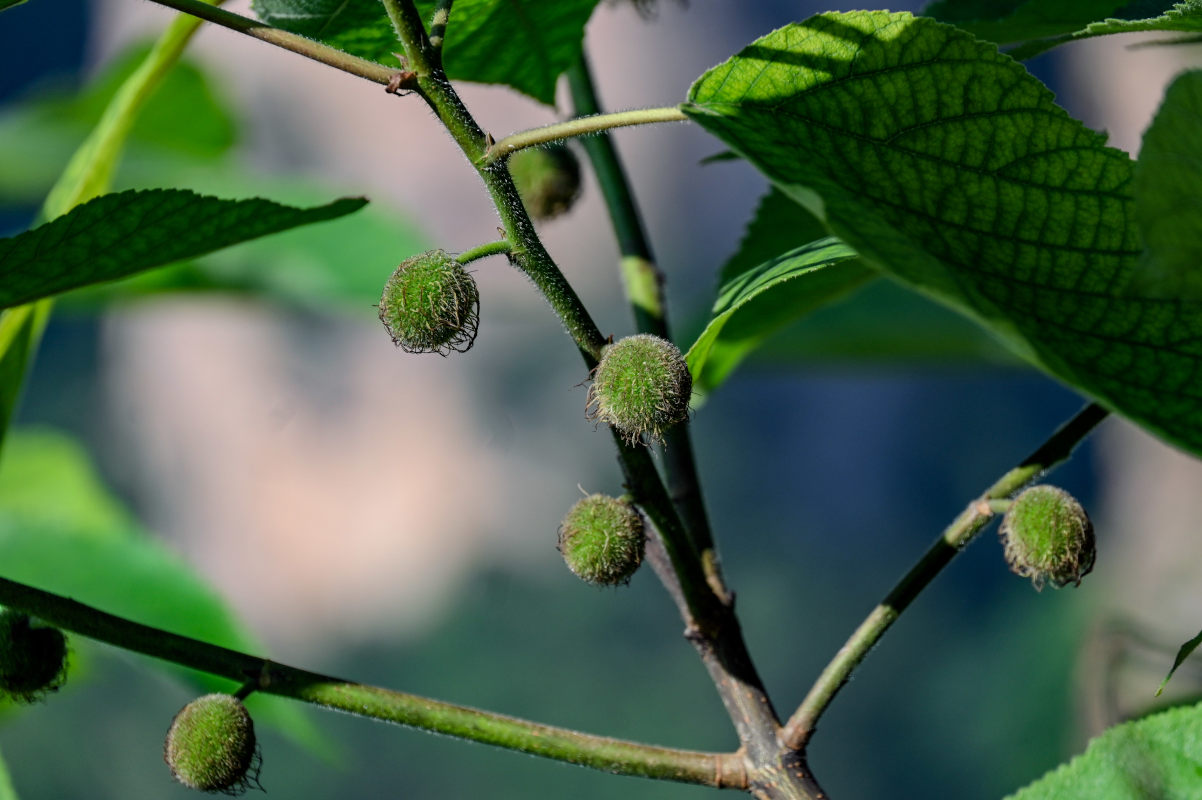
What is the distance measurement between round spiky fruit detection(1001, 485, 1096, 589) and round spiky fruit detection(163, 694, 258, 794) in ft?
1.32

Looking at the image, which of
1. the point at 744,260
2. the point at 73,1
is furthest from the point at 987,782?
the point at 73,1

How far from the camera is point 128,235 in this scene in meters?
0.56


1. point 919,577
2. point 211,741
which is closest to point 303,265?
point 211,741

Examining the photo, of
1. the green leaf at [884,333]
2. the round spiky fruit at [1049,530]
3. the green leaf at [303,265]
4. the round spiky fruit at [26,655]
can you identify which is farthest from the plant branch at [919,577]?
the green leaf at [303,265]

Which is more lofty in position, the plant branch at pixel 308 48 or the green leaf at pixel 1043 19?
the plant branch at pixel 308 48

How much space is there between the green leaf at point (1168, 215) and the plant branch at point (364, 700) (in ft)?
1.09

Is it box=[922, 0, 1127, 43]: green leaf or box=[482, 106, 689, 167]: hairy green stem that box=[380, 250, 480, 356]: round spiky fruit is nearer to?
box=[482, 106, 689, 167]: hairy green stem

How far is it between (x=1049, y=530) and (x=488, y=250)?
1.04 ft

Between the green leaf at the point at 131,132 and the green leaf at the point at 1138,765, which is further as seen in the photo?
the green leaf at the point at 131,132

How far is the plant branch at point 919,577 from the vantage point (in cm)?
56

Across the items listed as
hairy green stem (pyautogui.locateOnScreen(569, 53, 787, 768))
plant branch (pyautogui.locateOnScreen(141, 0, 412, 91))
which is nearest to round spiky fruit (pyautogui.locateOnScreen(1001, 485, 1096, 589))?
hairy green stem (pyautogui.locateOnScreen(569, 53, 787, 768))

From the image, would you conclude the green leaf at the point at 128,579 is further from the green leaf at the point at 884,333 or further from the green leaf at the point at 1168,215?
the green leaf at the point at 1168,215

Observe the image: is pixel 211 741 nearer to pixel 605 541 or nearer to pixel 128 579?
pixel 605 541

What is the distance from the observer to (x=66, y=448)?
1676mm
